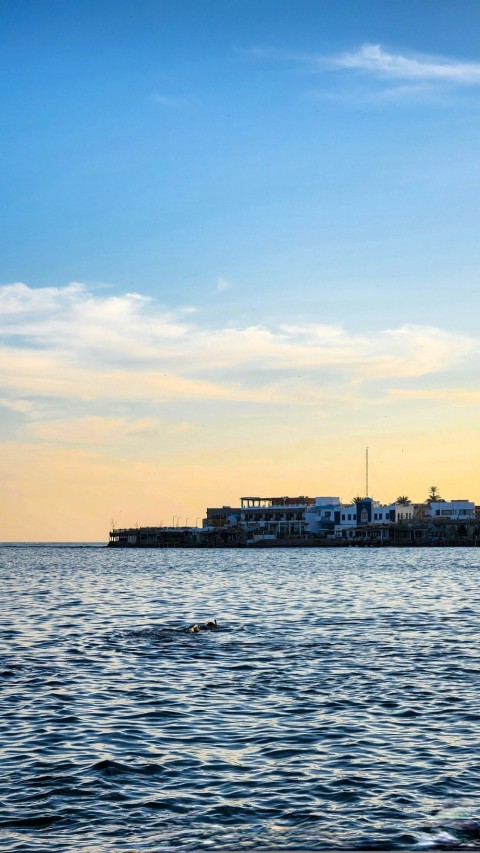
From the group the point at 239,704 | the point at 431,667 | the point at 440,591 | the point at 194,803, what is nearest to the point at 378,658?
the point at 431,667

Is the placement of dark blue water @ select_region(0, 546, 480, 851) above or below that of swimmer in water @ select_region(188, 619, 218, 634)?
below

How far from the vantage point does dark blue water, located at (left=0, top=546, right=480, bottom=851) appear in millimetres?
14062

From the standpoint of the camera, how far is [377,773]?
16719 mm

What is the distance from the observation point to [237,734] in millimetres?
19969

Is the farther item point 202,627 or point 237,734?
point 202,627

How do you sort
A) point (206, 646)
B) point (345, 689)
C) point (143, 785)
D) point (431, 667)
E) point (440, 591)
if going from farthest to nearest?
point (440, 591), point (206, 646), point (431, 667), point (345, 689), point (143, 785)

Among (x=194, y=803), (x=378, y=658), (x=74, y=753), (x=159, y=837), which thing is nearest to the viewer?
(x=159, y=837)

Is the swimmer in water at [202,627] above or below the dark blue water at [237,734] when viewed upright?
above

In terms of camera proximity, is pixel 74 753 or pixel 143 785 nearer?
pixel 143 785

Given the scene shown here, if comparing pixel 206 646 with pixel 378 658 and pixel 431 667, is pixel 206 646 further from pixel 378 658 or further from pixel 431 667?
A: pixel 431 667

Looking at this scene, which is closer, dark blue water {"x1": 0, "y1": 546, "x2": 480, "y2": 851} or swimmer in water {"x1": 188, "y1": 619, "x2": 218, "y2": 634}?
dark blue water {"x1": 0, "y1": 546, "x2": 480, "y2": 851}

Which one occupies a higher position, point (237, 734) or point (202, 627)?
point (202, 627)

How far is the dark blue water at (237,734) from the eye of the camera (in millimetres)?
14062

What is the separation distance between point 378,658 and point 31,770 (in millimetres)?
15712
